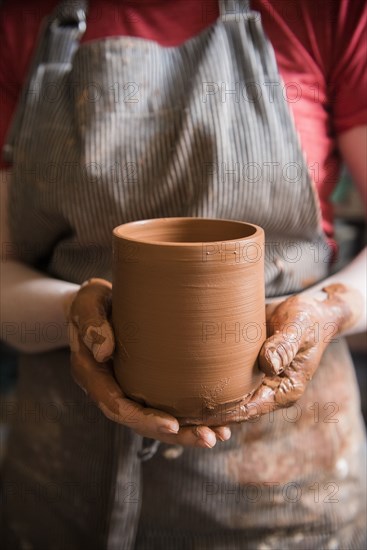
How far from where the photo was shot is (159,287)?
50 centimetres

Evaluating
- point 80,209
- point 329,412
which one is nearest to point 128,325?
point 80,209

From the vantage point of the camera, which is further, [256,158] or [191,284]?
[256,158]

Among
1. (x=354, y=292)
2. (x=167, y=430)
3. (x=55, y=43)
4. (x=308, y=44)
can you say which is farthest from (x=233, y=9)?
(x=167, y=430)

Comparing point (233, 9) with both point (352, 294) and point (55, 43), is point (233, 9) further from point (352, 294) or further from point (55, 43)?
point (352, 294)

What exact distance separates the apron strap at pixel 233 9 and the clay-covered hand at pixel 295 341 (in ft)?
1.21

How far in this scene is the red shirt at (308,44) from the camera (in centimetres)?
71

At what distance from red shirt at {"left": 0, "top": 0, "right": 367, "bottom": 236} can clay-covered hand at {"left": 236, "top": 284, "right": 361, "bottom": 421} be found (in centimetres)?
16

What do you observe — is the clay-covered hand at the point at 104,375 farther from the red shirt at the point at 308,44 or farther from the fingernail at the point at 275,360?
the red shirt at the point at 308,44

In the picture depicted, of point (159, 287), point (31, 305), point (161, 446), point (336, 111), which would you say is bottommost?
point (161, 446)

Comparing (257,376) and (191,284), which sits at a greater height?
(191,284)

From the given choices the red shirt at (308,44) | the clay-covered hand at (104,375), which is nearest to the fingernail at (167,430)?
the clay-covered hand at (104,375)

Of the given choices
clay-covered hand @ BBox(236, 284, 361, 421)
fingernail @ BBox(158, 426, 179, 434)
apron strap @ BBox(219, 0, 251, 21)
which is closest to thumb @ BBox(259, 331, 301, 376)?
clay-covered hand @ BBox(236, 284, 361, 421)

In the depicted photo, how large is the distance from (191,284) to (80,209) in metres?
0.26

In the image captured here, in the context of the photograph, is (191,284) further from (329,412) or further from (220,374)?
(329,412)
